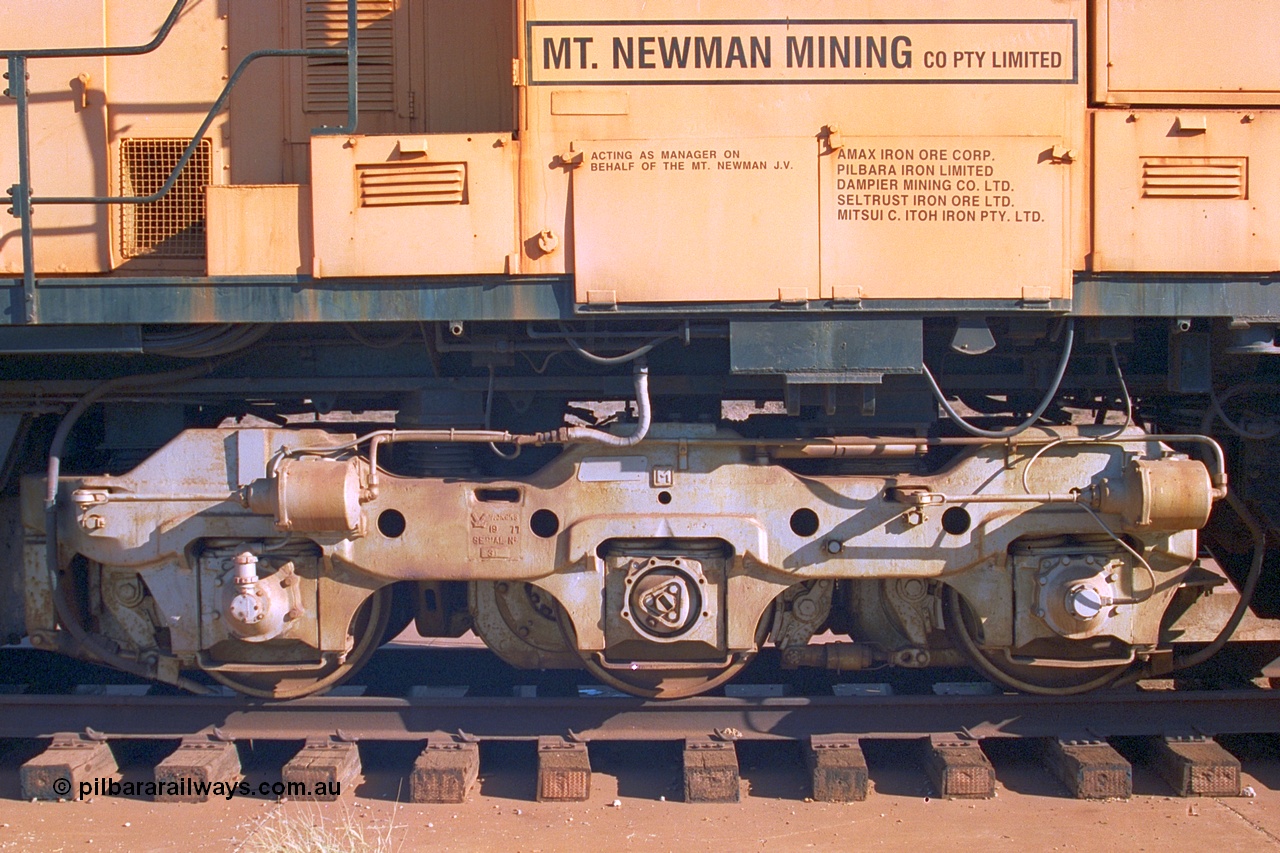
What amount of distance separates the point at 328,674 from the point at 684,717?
1.85 meters

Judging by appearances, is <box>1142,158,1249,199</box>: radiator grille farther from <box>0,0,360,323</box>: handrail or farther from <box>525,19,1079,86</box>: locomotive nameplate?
<box>0,0,360,323</box>: handrail

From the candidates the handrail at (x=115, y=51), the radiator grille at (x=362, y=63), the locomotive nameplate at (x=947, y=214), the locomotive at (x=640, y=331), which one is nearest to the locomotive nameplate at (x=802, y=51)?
the locomotive at (x=640, y=331)

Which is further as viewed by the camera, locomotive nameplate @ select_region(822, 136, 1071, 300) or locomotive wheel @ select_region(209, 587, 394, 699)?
locomotive wheel @ select_region(209, 587, 394, 699)

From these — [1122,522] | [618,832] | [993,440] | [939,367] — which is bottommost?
[618,832]

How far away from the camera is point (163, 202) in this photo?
516 cm

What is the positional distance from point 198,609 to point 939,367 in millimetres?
3836

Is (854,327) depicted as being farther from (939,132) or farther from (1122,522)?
(1122,522)

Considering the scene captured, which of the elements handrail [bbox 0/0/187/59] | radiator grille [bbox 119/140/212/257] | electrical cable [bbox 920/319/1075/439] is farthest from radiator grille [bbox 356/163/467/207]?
electrical cable [bbox 920/319/1075/439]

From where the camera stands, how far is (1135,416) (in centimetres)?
555

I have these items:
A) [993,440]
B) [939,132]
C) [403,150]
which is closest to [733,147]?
[939,132]

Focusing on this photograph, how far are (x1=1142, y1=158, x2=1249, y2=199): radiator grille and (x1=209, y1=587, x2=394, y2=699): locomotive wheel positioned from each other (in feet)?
13.4

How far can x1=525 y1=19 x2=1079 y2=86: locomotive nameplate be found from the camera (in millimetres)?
4516

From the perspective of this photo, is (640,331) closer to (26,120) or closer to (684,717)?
(684,717)

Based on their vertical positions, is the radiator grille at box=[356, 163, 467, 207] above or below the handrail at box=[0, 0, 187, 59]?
below
